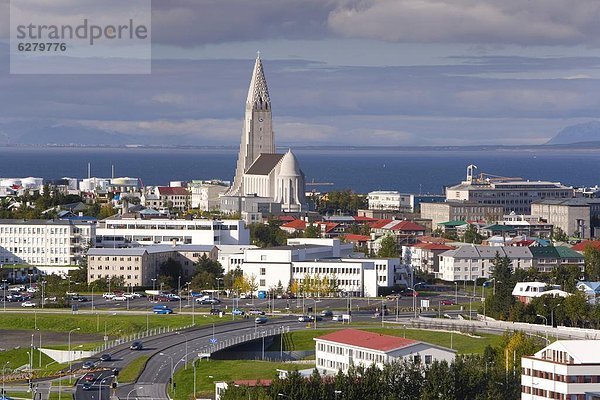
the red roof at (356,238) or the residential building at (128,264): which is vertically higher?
the red roof at (356,238)

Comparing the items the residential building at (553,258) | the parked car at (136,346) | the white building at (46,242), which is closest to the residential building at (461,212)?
the residential building at (553,258)

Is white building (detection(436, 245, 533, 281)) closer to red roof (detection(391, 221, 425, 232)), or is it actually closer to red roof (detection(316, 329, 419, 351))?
red roof (detection(391, 221, 425, 232))

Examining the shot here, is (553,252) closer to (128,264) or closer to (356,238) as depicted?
(356,238)

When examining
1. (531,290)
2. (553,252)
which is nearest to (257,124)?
(553,252)

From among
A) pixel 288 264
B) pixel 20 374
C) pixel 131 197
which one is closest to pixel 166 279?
pixel 288 264

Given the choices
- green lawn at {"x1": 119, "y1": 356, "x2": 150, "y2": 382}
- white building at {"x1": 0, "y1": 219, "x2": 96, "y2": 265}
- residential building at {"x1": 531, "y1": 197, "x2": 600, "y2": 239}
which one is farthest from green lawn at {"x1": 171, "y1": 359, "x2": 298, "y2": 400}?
residential building at {"x1": 531, "y1": 197, "x2": 600, "y2": 239}

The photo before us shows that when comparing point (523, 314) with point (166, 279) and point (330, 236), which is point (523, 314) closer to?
point (166, 279)

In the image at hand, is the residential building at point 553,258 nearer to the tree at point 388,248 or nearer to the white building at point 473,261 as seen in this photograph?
the white building at point 473,261
